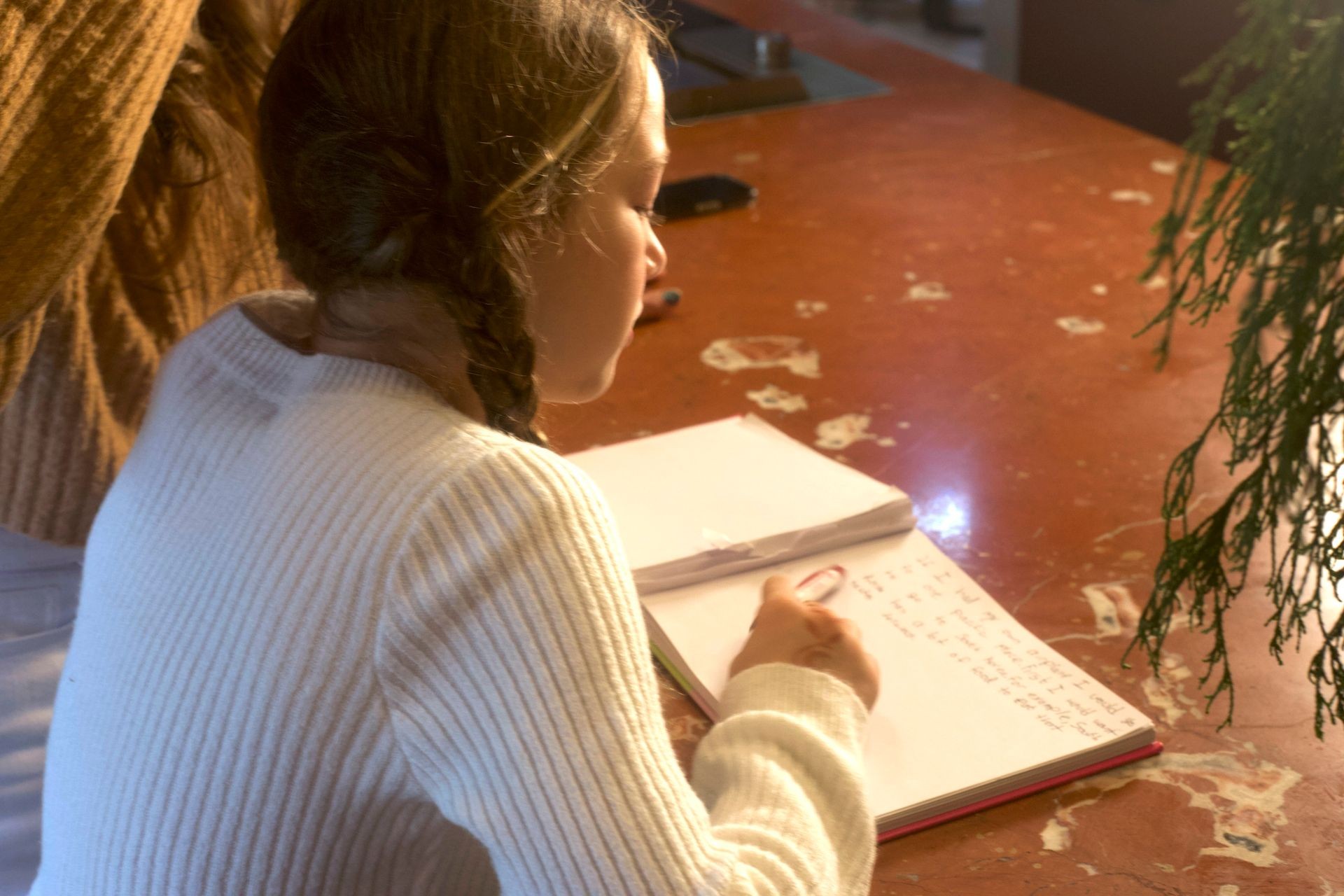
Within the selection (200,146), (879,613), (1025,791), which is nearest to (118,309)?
(200,146)

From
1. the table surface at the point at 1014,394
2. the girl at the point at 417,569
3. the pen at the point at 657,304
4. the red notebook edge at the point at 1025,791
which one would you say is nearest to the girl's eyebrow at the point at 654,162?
the girl at the point at 417,569

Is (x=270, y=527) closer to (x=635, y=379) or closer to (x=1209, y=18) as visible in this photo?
(x=635, y=379)

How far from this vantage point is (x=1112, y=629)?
2.94ft

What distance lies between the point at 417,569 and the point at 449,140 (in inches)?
8.4

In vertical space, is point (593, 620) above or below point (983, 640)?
above

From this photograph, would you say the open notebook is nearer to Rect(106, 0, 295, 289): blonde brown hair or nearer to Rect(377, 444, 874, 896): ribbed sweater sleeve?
Rect(377, 444, 874, 896): ribbed sweater sleeve

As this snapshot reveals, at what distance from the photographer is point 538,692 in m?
0.56

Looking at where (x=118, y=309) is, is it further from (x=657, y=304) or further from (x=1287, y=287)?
(x=1287, y=287)

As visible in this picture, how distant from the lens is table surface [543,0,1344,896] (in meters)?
0.73

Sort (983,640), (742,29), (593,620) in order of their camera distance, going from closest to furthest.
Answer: (593,620) → (983,640) → (742,29)

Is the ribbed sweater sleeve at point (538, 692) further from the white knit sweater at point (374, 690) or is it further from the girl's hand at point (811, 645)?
the girl's hand at point (811, 645)

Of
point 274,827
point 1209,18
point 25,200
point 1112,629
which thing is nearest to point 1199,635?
point 1112,629

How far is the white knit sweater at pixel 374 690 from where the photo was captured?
57 cm

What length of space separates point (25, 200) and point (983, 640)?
0.63 meters
